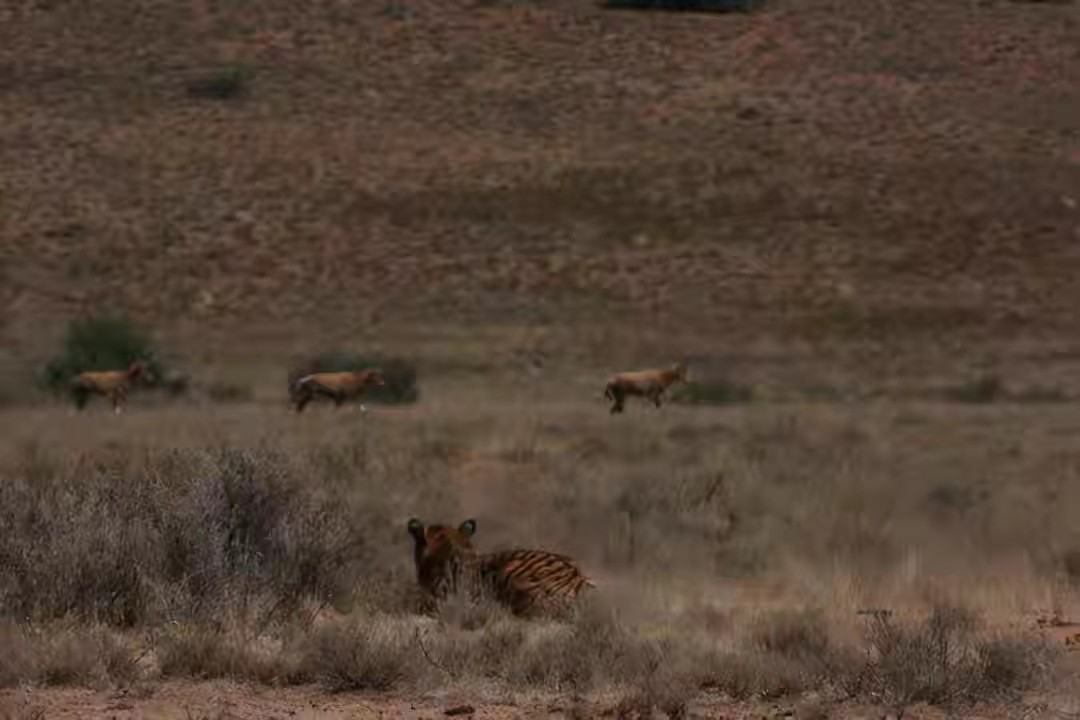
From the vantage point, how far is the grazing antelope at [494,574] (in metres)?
12.3

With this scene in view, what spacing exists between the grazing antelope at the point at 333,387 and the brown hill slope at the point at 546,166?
11.5 meters

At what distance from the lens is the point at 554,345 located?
41312mm

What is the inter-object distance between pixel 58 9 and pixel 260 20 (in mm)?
5818

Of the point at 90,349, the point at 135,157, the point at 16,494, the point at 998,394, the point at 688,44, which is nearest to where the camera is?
the point at 16,494

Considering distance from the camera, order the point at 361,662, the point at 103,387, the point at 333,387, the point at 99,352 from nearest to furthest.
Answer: the point at 361,662, the point at 333,387, the point at 103,387, the point at 99,352

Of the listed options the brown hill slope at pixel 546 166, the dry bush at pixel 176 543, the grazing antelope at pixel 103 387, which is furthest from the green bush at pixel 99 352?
the dry bush at pixel 176 543

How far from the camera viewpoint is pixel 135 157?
51.6 metres

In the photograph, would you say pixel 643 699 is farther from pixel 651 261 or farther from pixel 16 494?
pixel 651 261

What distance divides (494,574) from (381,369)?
918 inches

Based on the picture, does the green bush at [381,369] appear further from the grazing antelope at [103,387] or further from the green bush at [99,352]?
the green bush at [99,352]

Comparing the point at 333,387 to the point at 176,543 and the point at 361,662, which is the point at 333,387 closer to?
the point at 176,543

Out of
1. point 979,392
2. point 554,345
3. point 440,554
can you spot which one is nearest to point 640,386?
point 979,392

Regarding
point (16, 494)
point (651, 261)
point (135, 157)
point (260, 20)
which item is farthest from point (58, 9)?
point (16, 494)

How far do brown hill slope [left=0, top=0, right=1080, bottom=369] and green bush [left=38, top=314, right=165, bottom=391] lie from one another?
3912mm
